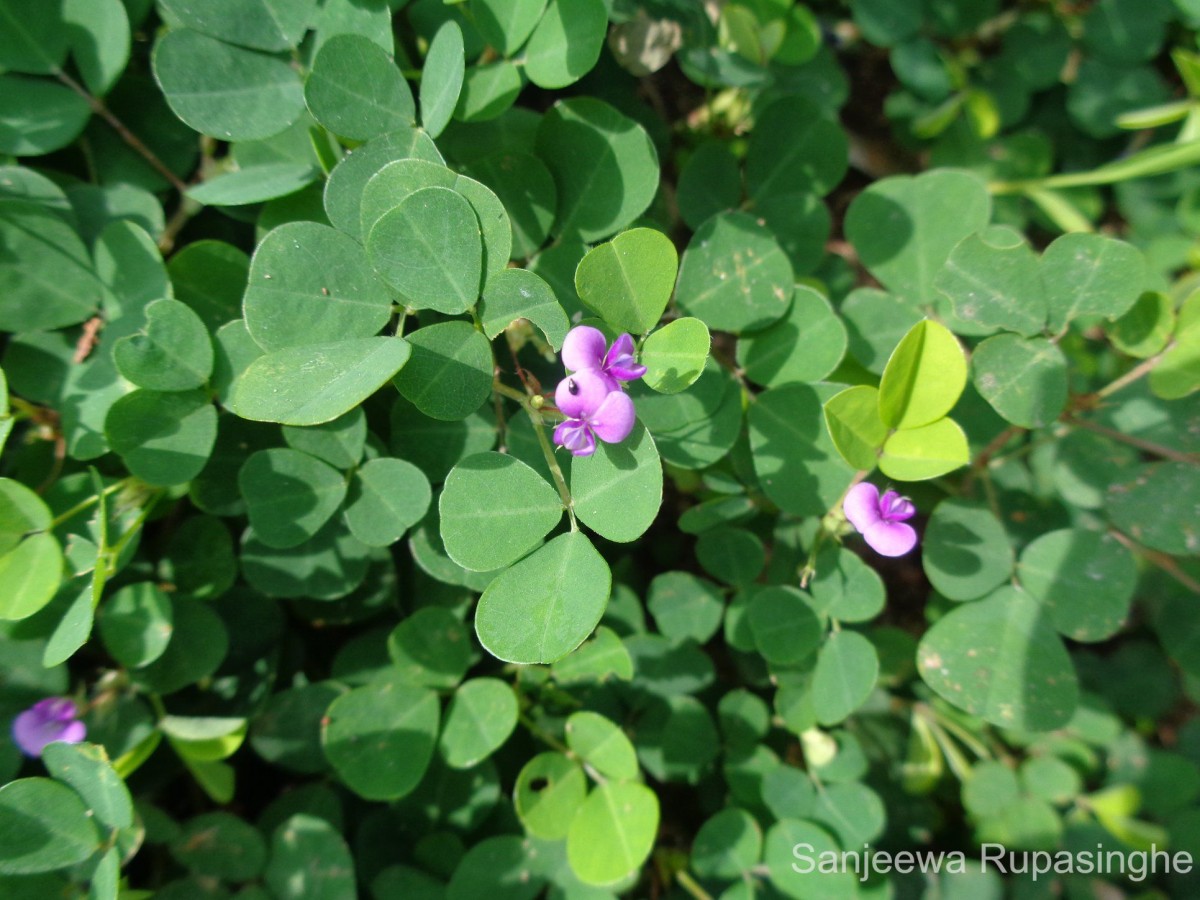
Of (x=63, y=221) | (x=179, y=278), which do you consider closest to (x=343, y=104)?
(x=179, y=278)

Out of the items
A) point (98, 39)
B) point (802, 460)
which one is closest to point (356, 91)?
point (98, 39)

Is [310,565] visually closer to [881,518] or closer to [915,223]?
[881,518]

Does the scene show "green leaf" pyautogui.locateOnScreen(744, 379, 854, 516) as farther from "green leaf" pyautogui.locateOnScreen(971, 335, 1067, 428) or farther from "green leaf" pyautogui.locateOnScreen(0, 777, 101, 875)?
"green leaf" pyautogui.locateOnScreen(0, 777, 101, 875)

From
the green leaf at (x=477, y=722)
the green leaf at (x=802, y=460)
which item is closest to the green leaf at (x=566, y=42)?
the green leaf at (x=802, y=460)

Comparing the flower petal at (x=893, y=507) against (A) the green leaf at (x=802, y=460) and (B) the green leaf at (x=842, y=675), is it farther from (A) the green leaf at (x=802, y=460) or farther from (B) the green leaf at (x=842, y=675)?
(B) the green leaf at (x=842, y=675)

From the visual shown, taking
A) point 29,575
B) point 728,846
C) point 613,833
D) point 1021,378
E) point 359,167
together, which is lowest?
point 728,846

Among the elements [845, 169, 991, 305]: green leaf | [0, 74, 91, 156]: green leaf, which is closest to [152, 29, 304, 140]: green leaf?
[0, 74, 91, 156]: green leaf
